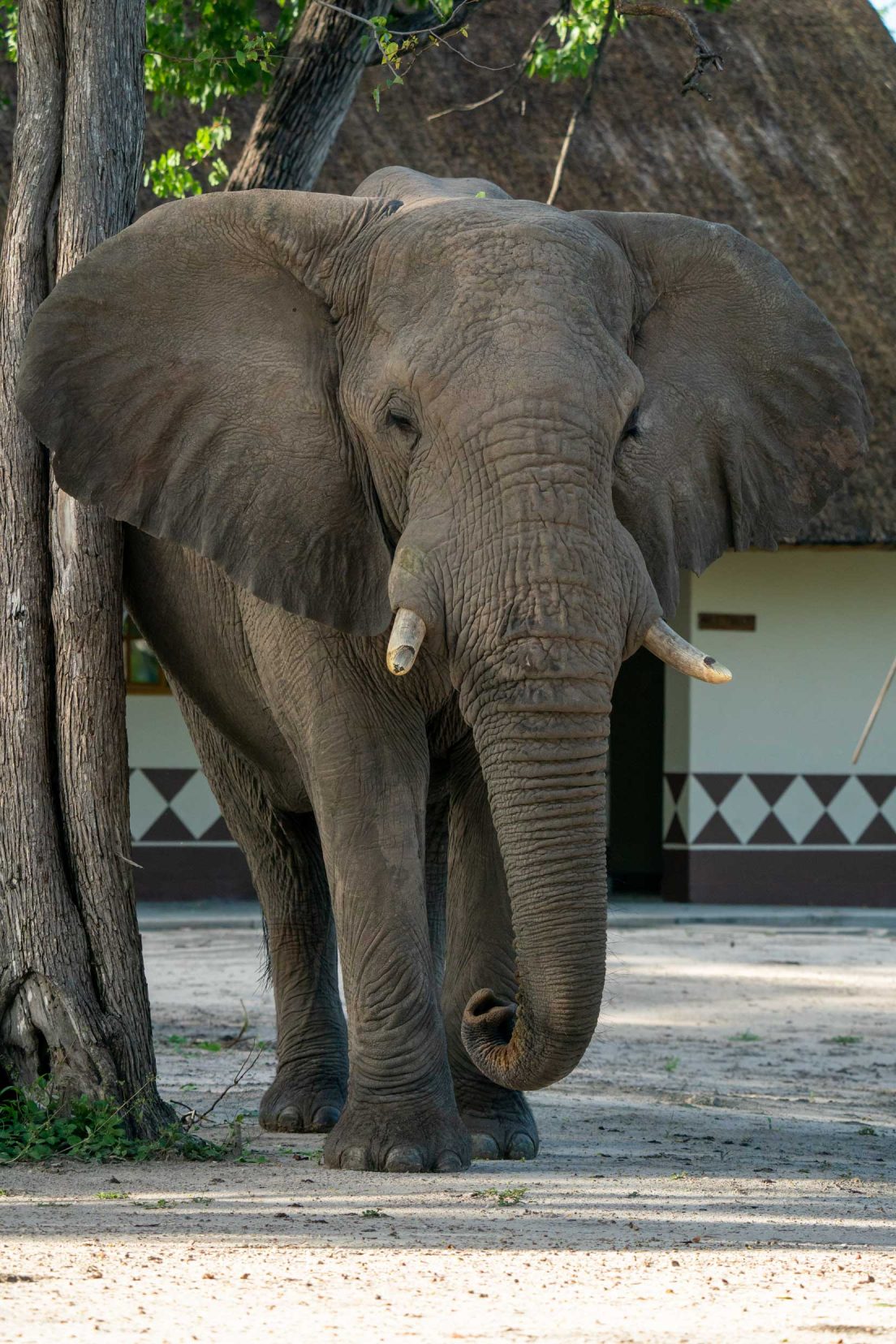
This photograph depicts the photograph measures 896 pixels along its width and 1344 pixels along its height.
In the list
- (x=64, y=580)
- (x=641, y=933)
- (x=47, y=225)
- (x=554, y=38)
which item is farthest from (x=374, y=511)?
(x=554, y=38)

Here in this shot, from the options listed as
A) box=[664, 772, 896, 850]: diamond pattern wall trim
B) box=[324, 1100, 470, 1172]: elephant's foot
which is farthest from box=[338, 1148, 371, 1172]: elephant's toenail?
box=[664, 772, 896, 850]: diamond pattern wall trim

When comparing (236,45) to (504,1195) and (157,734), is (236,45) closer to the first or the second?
(504,1195)

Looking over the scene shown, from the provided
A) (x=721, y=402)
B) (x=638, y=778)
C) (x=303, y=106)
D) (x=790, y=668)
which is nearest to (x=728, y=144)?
(x=790, y=668)

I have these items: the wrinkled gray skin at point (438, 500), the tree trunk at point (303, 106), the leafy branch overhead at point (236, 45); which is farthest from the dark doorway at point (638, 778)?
the wrinkled gray skin at point (438, 500)

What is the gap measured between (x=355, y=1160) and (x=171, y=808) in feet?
32.9

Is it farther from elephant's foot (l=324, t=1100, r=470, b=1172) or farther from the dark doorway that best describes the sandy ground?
the dark doorway

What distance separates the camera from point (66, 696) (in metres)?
5.97

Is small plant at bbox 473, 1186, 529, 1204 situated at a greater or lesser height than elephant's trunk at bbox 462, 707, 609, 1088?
lesser

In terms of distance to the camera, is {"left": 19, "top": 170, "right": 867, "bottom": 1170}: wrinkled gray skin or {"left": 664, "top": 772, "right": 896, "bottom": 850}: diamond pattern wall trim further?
{"left": 664, "top": 772, "right": 896, "bottom": 850}: diamond pattern wall trim

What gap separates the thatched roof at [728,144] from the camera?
53.6 feet

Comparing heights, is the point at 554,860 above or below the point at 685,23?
below

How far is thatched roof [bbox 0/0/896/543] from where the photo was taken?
643 inches

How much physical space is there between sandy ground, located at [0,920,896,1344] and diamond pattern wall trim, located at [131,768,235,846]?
23.6 feet

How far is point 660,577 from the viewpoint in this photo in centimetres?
551
